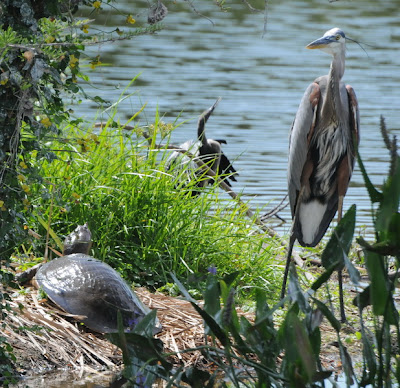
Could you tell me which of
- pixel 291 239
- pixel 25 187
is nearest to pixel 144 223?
pixel 291 239

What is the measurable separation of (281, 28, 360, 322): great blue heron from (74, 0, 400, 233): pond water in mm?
543

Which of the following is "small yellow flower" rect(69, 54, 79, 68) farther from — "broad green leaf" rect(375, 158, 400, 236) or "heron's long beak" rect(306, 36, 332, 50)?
"heron's long beak" rect(306, 36, 332, 50)

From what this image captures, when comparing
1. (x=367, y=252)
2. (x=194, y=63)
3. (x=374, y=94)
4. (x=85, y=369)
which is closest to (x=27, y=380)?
(x=85, y=369)

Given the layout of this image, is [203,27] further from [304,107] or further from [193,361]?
[193,361]

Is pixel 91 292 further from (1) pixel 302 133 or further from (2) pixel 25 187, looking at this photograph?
(1) pixel 302 133

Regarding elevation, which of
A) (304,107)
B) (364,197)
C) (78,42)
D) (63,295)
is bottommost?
(364,197)

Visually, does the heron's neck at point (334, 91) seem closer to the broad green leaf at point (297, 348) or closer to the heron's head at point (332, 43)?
the heron's head at point (332, 43)

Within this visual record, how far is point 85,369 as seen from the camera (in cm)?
373

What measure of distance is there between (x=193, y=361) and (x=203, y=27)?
15.4 meters

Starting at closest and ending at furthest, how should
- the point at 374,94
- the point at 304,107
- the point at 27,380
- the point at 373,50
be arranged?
the point at 27,380 < the point at 304,107 < the point at 374,94 < the point at 373,50

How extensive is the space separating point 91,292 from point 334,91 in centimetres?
224

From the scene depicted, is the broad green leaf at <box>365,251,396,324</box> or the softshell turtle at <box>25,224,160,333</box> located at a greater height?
the broad green leaf at <box>365,251,396,324</box>

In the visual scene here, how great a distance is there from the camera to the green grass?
4891 millimetres

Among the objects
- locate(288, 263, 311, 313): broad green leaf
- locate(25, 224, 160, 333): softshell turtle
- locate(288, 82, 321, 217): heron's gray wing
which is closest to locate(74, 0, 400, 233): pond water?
locate(288, 82, 321, 217): heron's gray wing
